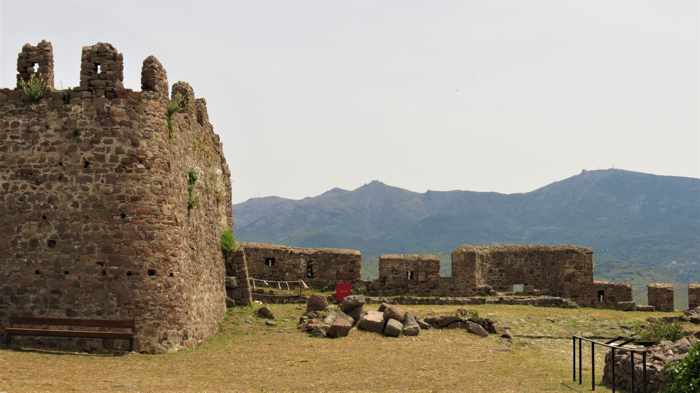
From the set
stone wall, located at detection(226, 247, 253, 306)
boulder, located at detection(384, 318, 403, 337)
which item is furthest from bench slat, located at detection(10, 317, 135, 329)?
boulder, located at detection(384, 318, 403, 337)

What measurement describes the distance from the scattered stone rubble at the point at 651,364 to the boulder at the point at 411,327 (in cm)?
753

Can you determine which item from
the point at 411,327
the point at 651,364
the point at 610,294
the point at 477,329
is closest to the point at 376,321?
the point at 411,327

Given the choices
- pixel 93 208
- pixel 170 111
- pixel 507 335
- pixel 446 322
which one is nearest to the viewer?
pixel 93 208

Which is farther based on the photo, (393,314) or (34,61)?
(393,314)

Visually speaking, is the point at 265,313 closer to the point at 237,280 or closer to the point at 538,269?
the point at 237,280

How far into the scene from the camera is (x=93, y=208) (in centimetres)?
2048

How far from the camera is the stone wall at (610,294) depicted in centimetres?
3688

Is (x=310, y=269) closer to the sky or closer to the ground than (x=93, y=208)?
closer to the ground

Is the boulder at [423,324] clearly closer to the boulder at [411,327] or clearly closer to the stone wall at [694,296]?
the boulder at [411,327]

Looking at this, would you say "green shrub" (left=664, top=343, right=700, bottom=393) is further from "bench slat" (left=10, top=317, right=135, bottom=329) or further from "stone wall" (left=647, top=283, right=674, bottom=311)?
"stone wall" (left=647, top=283, right=674, bottom=311)

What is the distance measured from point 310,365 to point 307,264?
16.1 metres

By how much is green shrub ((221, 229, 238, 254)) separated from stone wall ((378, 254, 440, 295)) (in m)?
9.60

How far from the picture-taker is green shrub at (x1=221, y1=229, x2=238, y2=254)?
27.6 meters

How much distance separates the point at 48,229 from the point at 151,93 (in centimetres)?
456
